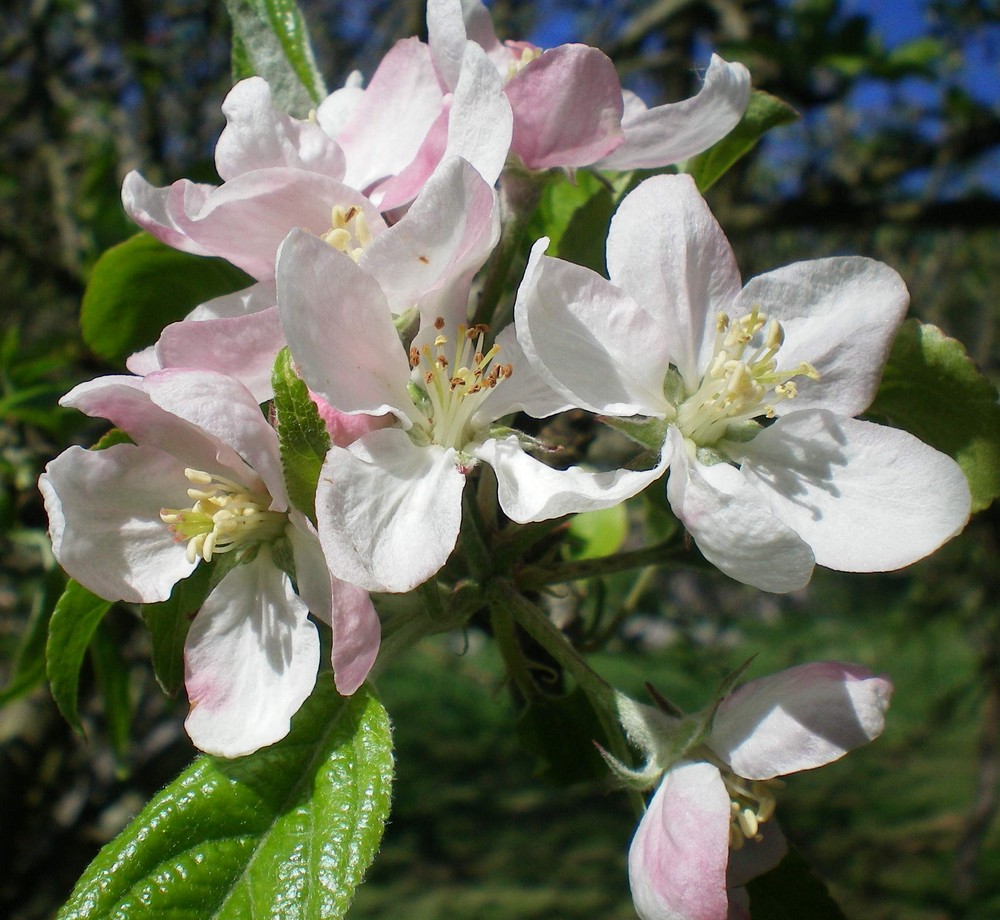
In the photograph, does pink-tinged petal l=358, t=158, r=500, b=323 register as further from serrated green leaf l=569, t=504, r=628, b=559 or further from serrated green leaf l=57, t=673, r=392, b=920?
serrated green leaf l=569, t=504, r=628, b=559

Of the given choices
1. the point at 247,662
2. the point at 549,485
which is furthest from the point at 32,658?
the point at 549,485

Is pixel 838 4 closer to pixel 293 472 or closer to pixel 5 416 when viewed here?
pixel 5 416

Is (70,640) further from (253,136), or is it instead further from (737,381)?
(737,381)

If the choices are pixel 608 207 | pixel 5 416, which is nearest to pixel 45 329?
pixel 5 416

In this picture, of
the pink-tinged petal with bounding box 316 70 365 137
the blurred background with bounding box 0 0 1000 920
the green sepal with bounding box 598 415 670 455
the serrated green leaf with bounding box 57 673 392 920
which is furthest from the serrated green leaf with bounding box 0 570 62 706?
the green sepal with bounding box 598 415 670 455

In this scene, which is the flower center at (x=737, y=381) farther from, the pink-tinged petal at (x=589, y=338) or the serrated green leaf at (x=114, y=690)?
the serrated green leaf at (x=114, y=690)
